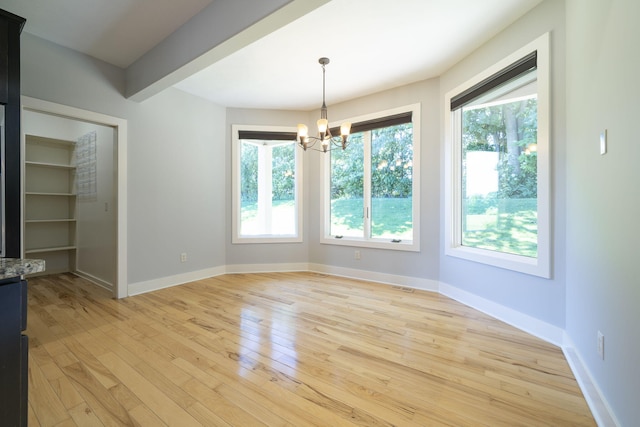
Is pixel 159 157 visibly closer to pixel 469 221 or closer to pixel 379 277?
pixel 379 277

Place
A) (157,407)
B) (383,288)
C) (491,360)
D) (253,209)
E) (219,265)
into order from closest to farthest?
(157,407) < (491,360) < (383,288) < (219,265) < (253,209)

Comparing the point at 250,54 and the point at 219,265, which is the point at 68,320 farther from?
the point at 250,54

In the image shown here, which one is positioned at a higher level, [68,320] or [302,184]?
[302,184]

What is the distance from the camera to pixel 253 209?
4516 mm

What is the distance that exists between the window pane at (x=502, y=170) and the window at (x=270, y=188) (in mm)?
2506

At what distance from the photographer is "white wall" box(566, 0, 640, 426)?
117cm

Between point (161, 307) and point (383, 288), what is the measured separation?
8.65ft

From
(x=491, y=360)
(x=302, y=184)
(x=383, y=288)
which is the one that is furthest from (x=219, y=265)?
(x=491, y=360)

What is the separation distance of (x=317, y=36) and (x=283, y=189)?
246cm

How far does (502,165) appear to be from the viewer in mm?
2691

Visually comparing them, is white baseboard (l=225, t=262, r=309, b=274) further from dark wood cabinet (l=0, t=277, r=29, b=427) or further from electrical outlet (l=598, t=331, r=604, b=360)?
dark wood cabinet (l=0, t=277, r=29, b=427)

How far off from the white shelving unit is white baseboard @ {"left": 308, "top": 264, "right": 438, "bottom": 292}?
407 cm

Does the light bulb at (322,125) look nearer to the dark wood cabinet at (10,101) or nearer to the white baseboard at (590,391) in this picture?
the dark wood cabinet at (10,101)

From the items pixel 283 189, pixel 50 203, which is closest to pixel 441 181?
pixel 283 189
